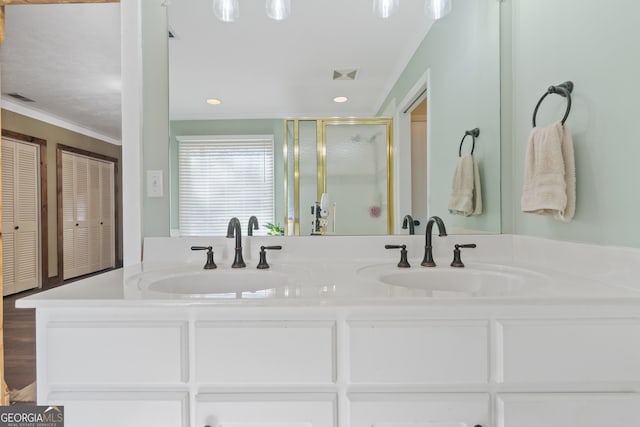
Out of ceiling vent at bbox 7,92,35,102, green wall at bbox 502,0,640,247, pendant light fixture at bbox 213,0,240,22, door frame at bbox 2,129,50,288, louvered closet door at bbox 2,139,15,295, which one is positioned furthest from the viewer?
louvered closet door at bbox 2,139,15,295

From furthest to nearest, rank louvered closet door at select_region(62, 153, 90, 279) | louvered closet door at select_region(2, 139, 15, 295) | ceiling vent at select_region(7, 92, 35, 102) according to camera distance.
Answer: louvered closet door at select_region(2, 139, 15, 295) < ceiling vent at select_region(7, 92, 35, 102) < louvered closet door at select_region(62, 153, 90, 279)

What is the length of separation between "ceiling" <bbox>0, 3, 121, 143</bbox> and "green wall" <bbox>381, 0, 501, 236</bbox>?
51.4 inches

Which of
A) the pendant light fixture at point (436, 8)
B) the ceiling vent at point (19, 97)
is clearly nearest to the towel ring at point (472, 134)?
the pendant light fixture at point (436, 8)

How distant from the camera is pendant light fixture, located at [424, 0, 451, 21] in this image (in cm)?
140

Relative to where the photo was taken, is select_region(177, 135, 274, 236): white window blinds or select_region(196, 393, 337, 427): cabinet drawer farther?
select_region(177, 135, 274, 236): white window blinds

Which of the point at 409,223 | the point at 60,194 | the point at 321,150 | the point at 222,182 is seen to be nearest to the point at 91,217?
the point at 222,182

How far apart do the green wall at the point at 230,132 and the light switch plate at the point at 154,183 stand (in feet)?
0.17

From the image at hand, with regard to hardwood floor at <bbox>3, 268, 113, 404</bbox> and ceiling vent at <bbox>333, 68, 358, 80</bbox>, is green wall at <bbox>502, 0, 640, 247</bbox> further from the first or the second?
hardwood floor at <bbox>3, 268, 113, 404</bbox>

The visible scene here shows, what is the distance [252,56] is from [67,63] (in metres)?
0.96

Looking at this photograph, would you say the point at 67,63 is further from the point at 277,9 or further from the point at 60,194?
the point at 277,9

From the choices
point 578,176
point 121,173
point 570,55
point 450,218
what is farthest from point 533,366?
point 121,173

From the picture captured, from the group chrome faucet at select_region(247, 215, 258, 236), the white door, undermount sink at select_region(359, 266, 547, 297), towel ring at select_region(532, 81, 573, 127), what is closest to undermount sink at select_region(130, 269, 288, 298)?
chrome faucet at select_region(247, 215, 258, 236)

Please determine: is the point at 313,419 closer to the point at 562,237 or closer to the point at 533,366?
the point at 533,366

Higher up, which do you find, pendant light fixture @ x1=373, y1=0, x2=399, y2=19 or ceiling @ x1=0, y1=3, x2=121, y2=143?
pendant light fixture @ x1=373, y1=0, x2=399, y2=19
